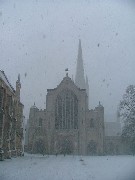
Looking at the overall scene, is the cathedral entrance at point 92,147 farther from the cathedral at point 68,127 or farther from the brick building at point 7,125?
the brick building at point 7,125

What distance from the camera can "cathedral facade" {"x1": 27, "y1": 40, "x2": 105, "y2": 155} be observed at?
1988 inches

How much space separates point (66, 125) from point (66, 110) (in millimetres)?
2533

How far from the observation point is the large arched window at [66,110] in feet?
170

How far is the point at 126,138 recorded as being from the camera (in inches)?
1359

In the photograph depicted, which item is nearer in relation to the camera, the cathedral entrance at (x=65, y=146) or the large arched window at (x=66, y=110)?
the cathedral entrance at (x=65, y=146)

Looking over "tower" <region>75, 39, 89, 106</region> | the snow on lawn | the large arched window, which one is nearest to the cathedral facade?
the large arched window

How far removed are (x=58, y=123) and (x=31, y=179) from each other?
3968cm

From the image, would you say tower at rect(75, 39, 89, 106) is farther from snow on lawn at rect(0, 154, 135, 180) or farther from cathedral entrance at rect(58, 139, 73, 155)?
snow on lawn at rect(0, 154, 135, 180)

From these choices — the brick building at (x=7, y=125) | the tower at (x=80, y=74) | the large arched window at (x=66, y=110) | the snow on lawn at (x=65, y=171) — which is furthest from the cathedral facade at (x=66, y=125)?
the tower at (x=80, y=74)

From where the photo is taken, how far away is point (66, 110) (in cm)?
5238

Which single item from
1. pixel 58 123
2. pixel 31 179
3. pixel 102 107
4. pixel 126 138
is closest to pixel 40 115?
pixel 58 123

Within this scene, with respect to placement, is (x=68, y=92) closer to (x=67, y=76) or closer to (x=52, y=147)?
(x=67, y=76)

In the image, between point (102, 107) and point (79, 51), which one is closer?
point (102, 107)

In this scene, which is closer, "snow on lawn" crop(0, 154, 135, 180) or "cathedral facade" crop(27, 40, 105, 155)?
"snow on lawn" crop(0, 154, 135, 180)
